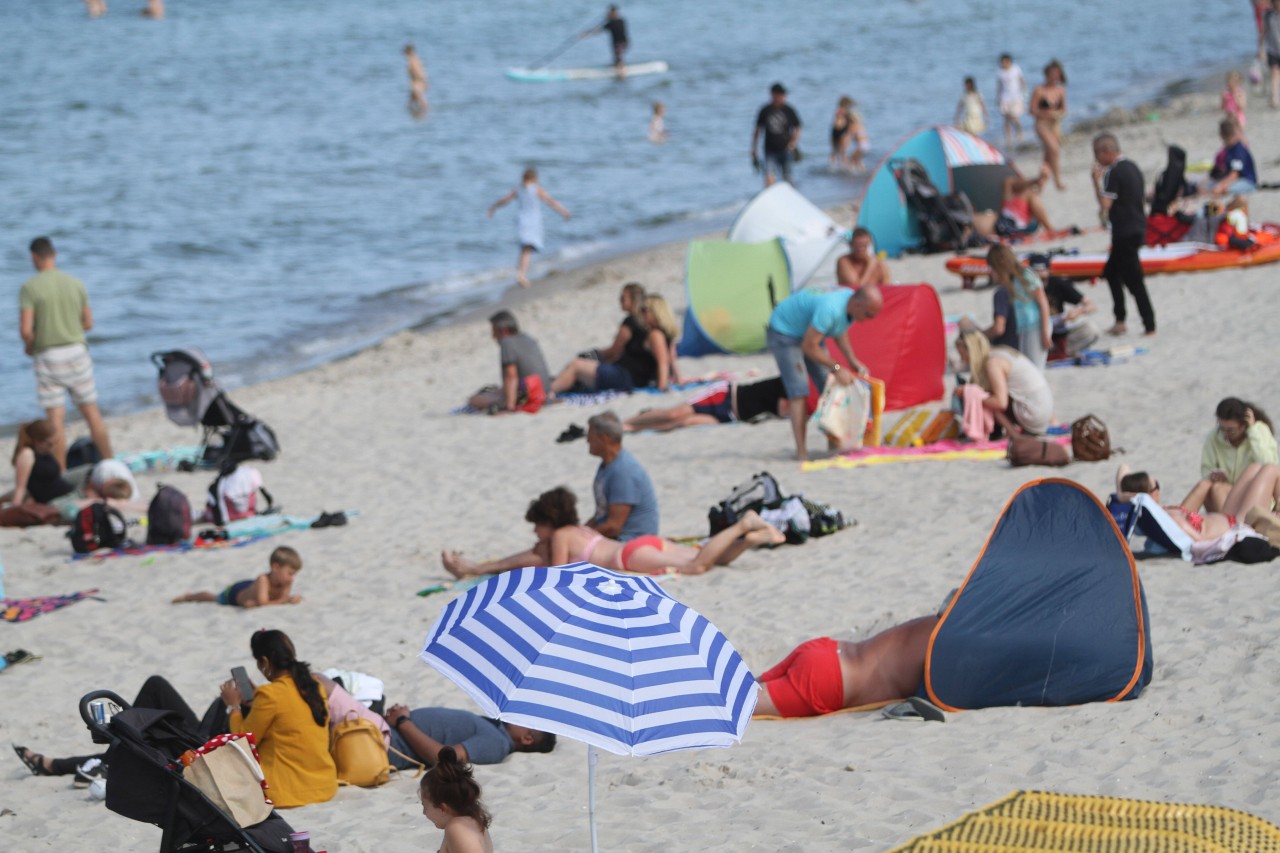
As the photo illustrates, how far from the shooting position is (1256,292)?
483 inches

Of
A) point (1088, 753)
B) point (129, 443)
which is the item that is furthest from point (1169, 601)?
point (129, 443)

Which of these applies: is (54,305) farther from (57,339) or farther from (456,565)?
(456,565)

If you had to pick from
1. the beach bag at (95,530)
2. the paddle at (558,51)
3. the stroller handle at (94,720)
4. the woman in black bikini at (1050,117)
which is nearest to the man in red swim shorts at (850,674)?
the stroller handle at (94,720)

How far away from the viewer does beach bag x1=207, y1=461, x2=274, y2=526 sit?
374 inches

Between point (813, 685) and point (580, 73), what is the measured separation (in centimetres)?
3653

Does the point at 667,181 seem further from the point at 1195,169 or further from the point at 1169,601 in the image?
the point at 1169,601

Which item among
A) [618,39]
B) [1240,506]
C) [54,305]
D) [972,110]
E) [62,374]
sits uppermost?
[618,39]

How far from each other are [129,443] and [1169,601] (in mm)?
8896

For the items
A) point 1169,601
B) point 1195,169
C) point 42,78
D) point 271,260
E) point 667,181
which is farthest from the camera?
point 42,78

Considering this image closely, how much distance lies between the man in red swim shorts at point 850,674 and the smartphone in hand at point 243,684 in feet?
6.15

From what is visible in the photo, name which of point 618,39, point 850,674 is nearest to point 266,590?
point 850,674

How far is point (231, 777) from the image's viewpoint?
432 cm

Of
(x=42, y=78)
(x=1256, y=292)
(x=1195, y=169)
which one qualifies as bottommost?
(x=1256, y=292)

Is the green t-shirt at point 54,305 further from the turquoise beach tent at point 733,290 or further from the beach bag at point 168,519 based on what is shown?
the turquoise beach tent at point 733,290
